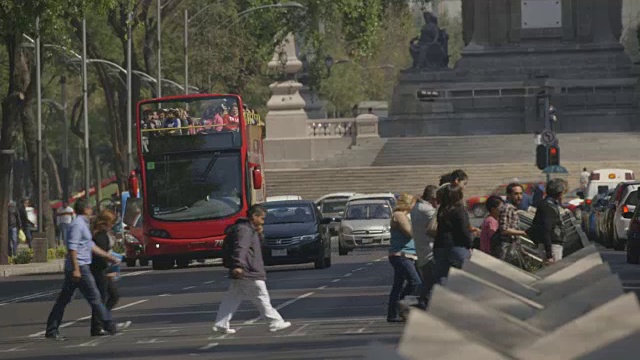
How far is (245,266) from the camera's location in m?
22.6

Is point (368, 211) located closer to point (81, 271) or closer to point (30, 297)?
point (30, 297)

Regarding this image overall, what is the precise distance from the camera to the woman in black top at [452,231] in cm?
2016

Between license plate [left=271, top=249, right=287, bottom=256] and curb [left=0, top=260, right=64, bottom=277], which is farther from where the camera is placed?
curb [left=0, top=260, right=64, bottom=277]

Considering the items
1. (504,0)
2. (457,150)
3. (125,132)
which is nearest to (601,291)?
(125,132)

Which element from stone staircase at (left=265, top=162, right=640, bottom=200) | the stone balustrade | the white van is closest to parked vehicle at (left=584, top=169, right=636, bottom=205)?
the white van

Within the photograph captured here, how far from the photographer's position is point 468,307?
10117 millimetres

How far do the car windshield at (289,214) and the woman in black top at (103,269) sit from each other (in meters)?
18.5

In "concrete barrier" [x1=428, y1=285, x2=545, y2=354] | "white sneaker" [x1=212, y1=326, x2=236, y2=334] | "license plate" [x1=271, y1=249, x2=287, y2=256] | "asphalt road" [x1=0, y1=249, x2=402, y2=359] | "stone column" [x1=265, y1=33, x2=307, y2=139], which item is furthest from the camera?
"stone column" [x1=265, y1=33, x2=307, y2=139]

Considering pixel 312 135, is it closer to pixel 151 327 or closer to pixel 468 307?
pixel 151 327

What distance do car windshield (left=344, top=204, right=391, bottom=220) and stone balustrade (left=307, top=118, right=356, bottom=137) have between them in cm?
3571

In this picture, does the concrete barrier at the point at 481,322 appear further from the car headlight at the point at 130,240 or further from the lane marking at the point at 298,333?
the car headlight at the point at 130,240

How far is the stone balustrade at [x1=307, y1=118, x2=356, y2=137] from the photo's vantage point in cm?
8856

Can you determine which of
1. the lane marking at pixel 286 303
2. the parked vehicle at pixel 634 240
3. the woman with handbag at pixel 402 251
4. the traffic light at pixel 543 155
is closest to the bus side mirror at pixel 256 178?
the parked vehicle at pixel 634 240

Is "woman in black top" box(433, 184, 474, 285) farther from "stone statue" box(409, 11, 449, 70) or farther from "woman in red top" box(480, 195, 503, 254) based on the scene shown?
"stone statue" box(409, 11, 449, 70)
